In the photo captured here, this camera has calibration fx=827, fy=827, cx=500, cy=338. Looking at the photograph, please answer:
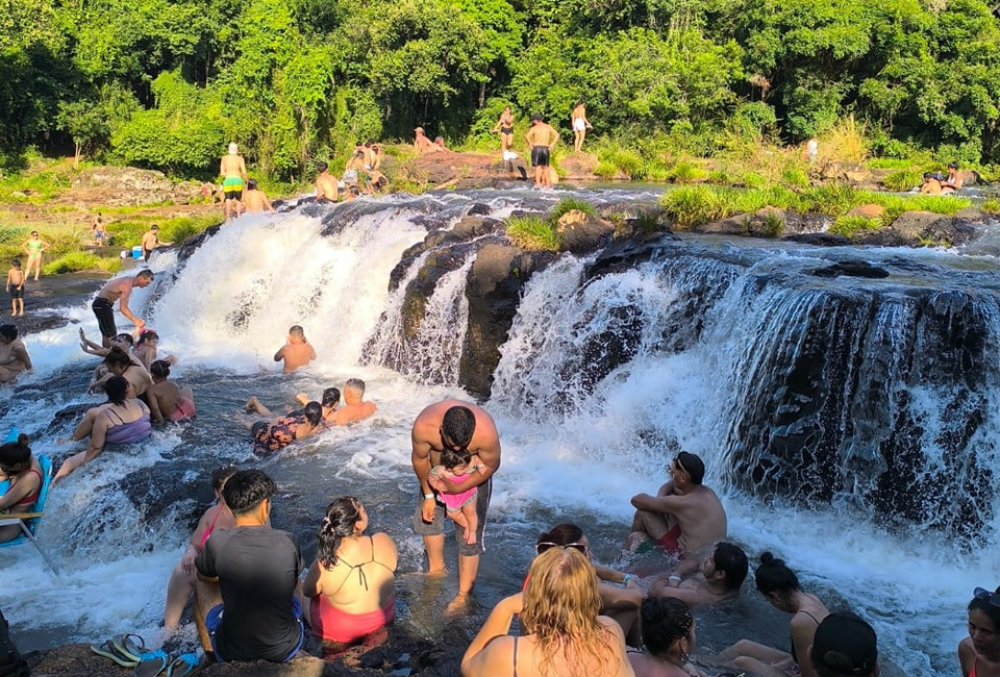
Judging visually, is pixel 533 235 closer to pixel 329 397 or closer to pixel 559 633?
pixel 329 397

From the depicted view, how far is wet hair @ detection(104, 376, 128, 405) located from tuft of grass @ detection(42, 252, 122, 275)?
13.5 meters

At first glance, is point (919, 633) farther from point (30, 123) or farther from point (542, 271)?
point (30, 123)

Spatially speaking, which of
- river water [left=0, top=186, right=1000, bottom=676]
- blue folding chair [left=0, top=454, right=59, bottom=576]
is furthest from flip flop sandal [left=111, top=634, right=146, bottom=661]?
blue folding chair [left=0, top=454, right=59, bottom=576]

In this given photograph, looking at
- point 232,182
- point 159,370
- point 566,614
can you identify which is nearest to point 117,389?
point 159,370

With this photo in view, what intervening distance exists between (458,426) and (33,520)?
3643 millimetres

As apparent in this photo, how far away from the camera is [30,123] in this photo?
32.7 meters

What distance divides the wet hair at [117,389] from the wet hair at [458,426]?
14.5 ft

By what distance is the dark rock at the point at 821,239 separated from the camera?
35.1ft

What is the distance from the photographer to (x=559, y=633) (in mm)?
2732

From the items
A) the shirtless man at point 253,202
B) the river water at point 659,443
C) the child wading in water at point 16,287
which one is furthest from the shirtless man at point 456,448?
the child wading in water at point 16,287

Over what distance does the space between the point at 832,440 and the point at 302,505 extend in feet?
15.1

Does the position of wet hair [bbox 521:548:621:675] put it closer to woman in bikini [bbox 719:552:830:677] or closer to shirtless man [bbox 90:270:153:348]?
woman in bikini [bbox 719:552:830:677]

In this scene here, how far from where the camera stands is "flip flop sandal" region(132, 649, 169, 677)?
4270 millimetres

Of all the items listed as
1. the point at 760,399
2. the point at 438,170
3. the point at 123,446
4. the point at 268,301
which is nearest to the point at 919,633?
the point at 760,399
